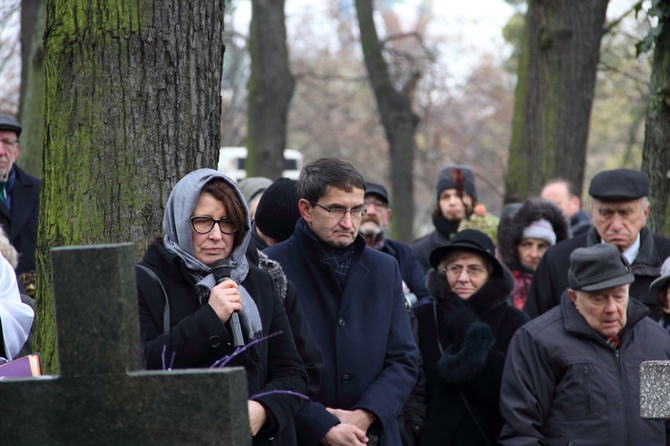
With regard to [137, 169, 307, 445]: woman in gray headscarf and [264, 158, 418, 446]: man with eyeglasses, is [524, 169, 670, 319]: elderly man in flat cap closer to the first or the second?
[264, 158, 418, 446]: man with eyeglasses

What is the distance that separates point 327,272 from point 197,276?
1168mm

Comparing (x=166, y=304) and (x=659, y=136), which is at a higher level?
(x=659, y=136)

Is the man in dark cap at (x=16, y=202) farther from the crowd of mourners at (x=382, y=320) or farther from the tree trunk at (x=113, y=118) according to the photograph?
the tree trunk at (x=113, y=118)

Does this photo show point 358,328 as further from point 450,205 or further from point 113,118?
point 450,205

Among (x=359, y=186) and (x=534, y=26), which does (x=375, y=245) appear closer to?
(x=359, y=186)

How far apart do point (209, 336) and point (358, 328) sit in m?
1.36

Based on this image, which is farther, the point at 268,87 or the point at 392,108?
the point at 392,108

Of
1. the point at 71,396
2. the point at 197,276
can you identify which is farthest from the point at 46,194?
the point at 71,396

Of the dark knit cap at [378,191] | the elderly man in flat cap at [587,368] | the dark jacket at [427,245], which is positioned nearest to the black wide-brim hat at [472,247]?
the elderly man in flat cap at [587,368]

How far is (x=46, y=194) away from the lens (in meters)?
4.81

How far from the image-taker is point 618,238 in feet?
20.7

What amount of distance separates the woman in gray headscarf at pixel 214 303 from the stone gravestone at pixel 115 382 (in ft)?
2.41

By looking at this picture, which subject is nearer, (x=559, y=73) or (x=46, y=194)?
(x=46, y=194)

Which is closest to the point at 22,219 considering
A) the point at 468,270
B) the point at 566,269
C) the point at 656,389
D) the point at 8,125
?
the point at 8,125
